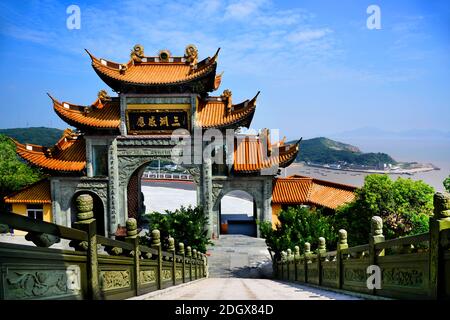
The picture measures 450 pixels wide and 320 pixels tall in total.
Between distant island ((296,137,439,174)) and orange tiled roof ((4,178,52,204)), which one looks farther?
distant island ((296,137,439,174))

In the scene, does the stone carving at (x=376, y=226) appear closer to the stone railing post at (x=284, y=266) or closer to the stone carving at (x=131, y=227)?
the stone carving at (x=131, y=227)

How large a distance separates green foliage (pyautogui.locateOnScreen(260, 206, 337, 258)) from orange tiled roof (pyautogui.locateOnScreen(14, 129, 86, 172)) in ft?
38.1

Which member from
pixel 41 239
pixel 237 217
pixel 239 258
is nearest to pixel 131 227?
pixel 41 239

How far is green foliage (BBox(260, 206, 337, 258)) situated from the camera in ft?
36.8

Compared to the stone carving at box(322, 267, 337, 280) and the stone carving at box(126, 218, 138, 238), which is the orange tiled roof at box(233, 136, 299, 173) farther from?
the stone carving at box(126, 218, 138, 238)

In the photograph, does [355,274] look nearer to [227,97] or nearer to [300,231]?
[300,231]

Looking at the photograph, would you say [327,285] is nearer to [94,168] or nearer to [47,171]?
[94,168]

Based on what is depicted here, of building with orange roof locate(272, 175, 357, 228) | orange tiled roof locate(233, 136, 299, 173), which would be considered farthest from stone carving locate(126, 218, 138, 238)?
building with orange roof locate(272, 175, 357, 228)

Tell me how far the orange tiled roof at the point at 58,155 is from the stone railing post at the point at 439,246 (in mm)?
17025

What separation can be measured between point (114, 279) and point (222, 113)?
14073 mm

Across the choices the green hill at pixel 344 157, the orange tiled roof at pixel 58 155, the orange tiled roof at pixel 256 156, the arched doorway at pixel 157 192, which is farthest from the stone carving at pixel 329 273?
the green hill at pixel 344 157
